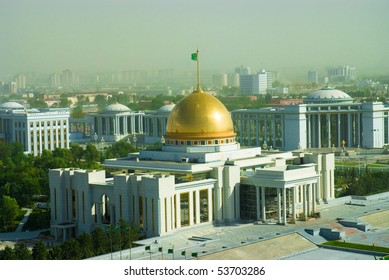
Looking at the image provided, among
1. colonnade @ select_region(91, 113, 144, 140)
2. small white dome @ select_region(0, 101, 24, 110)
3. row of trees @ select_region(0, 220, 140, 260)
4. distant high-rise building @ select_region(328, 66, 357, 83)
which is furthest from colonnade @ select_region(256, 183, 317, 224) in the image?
colonnade @ select_region(91, 113, 144, 140)

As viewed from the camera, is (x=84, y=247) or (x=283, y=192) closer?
(x=84, y=247)

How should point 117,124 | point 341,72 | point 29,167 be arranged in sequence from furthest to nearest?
point 117,124 → point 341,72 → point 29,167

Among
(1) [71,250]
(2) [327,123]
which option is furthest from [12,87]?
(2) [327,123]

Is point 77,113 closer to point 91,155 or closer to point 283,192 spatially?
point 91,155

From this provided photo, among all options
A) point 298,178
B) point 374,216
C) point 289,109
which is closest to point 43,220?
point 298,178

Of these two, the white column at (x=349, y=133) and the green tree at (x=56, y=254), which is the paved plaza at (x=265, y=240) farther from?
the white column at (x=349, y=133)

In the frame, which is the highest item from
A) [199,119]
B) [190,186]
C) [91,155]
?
[199,119]

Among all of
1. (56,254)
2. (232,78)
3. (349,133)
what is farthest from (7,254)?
(349,133)

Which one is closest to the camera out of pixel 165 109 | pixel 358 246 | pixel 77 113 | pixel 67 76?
pixel 358 246

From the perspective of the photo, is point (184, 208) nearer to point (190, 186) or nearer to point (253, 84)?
point (190, 186)

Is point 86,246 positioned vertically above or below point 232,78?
below
